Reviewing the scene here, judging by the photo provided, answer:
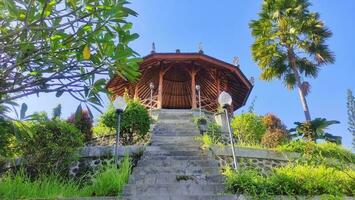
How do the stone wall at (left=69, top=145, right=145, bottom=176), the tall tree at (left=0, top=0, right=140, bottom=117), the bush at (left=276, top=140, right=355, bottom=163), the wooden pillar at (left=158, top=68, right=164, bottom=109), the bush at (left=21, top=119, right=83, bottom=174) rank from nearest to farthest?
the tall tree at (left=0, top=0, right=140, bottom=117) → the bush at (left=21, top=119, right=83, bottom=174) → the stone wall at (left=69, top=145, right=145, bottom=176) → the bush at (left=276, top=140, right=355, bottom=163) → the wooden pillar at (left=158, top=68, right=164, bottom=109)

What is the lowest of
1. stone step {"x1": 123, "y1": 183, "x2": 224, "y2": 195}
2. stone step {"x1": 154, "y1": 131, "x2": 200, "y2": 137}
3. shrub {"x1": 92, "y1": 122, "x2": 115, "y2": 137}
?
stone step {"x1": 123, "y1": 183, "x2": 224, "y2": 195}

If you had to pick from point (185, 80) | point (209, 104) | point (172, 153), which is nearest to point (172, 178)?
point (172, 153)

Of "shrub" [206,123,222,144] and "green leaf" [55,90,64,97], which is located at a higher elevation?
"shrub" [206,123,222,144]

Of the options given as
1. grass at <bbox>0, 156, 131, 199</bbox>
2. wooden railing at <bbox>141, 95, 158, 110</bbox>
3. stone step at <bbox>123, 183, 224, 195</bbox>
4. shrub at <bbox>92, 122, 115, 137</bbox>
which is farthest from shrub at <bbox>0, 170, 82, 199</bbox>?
wooden railing at <bbox>141, 95, 158, 110</bbox>

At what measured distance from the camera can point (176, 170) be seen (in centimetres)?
771

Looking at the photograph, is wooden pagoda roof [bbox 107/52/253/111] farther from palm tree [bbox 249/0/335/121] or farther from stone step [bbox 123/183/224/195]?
stone step [bbox 123/183/224/195]

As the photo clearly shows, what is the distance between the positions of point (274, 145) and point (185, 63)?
26.9ft

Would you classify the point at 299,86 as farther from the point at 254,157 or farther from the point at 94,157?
the point at 94,157

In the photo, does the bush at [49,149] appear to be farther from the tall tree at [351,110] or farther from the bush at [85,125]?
the tall tree at [351,110]

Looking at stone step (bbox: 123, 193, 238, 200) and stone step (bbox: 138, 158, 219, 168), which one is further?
stone step (bbox: 138, 158, 219, 168)

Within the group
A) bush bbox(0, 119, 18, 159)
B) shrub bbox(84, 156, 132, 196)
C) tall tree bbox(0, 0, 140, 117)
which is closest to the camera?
tall tree bbox(0, 0, 140, 117)

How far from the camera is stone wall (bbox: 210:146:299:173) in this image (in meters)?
8.88

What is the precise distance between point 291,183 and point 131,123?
4.94 m

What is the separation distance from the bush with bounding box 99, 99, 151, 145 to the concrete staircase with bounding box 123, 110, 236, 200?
483 mm
